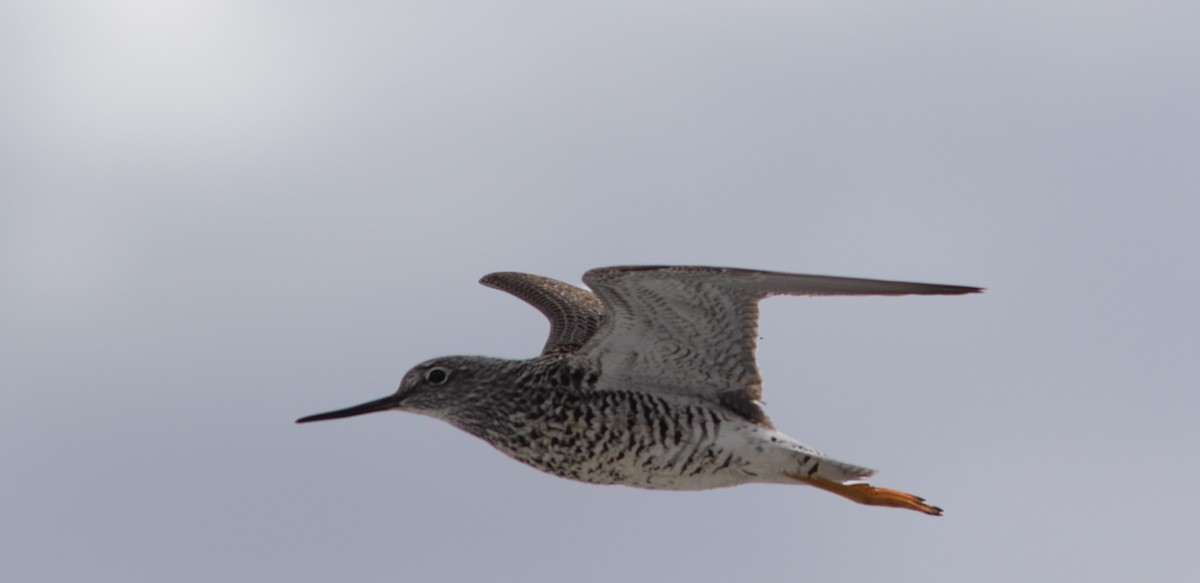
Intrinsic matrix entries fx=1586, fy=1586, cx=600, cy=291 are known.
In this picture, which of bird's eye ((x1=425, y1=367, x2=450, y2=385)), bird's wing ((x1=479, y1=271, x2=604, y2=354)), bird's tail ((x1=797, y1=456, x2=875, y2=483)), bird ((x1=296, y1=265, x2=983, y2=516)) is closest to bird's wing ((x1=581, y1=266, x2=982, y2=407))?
bird ((x1=296, y1=265, x2=983, y2=516))

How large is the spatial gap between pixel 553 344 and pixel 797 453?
3.17m

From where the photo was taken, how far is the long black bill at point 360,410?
49.6 ft

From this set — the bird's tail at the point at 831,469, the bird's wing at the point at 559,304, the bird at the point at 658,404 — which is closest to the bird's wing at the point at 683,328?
the bird at the point at 658,404

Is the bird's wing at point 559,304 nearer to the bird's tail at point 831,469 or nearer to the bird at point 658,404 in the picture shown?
the bird at point 658,404

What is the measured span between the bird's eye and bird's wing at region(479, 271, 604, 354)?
39.8 inches

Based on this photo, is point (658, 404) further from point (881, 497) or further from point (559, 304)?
point (559, 304)

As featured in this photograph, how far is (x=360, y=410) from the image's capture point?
49.7ft

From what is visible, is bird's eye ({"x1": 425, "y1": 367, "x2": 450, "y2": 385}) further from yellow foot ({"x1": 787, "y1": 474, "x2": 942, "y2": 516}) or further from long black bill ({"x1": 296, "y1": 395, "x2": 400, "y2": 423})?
yellow foot ({"x1": 787, "y1": 474, "x2": 942, "y2": 516})

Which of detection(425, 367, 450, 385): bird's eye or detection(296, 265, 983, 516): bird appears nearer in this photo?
detection(296, 265, 983, 516): bird

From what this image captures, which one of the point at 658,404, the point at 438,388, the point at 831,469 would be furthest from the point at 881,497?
the point at 438,388

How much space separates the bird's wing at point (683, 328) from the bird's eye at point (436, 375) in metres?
1.57

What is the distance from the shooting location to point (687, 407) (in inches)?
547

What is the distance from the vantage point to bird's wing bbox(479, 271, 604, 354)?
16.0 m

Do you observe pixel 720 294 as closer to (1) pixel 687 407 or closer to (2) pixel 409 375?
(1) pixel 687 407
